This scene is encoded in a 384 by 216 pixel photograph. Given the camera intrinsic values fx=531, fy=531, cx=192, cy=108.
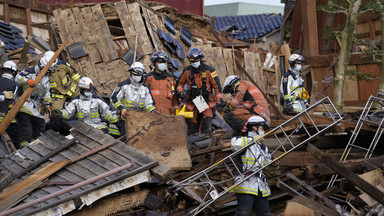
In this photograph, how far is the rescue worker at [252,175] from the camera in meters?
7.55

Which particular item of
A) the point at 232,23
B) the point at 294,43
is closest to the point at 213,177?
the point at 294,43

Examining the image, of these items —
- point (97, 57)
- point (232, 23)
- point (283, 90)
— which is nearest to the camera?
point (283, 90)

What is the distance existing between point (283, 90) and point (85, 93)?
4.27 meters

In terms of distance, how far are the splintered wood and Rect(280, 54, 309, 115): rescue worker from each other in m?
2.85

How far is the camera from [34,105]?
35.1 feet

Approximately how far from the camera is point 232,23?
3638 centimetres

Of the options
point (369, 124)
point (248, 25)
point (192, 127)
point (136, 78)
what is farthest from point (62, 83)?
point (248, 25)

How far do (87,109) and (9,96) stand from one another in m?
1.49

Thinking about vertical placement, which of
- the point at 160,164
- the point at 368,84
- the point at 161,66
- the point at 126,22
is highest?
the point at 126,22

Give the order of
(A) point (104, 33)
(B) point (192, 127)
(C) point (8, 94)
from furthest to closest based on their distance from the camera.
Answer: (A) point (104, 33)
(B) point (192, 127)
(C) point (8, 94)

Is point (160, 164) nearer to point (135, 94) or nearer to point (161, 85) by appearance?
point (135, 94)

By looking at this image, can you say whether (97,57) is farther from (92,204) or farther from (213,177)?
(92,204)

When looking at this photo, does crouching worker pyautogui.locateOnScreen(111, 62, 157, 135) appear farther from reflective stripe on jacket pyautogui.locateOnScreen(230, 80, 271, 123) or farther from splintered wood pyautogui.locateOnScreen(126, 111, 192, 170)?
reflective stripe on jacket pyautogui.locateOnScreen(230, 80, 271, 123)

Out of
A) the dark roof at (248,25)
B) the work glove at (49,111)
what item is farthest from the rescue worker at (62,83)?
the dark roof at (248,25)
